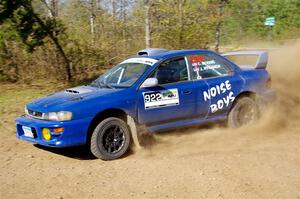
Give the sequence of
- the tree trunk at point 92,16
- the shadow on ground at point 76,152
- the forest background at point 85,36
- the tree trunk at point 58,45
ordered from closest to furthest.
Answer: the shadow on ground at point 76,152, the forest background at point 85,36, the tree trunk at point 58,45, the tree trunk at point 92,16

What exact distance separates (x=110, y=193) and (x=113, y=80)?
2.69 m

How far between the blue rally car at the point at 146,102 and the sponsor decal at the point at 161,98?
0.02 m

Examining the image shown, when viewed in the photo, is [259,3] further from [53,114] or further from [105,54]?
[53,114]

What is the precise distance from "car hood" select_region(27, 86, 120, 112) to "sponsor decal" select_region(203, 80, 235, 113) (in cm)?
172

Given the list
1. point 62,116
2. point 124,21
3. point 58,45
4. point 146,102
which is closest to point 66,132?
point 62,116

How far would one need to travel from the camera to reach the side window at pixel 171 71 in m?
6.93

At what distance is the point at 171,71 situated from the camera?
709 centimetres

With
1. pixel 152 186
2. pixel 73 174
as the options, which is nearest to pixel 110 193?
pixel 152 186

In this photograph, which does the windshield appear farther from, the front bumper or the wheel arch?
the front bumper

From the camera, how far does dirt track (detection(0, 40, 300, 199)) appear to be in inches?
196

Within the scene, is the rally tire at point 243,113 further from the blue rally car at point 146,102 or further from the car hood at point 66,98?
the car hood at point 66,98

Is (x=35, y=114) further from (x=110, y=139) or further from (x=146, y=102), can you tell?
(x=146, y=102)

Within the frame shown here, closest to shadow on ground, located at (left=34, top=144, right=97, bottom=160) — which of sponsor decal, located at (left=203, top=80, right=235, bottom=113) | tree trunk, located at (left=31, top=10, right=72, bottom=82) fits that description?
sponsor decal, located at (left=203, top=80, right=235, bottom=113)

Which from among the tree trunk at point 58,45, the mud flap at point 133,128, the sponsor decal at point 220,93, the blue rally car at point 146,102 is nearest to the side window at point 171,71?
the blue rally car at point 146,102
